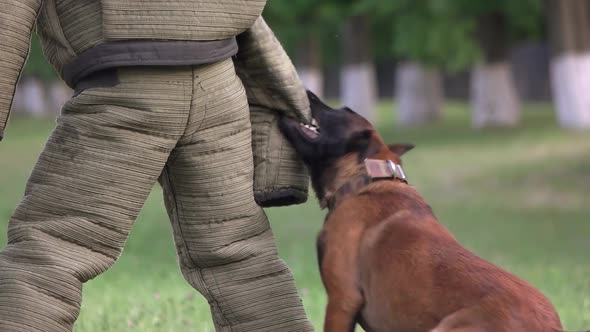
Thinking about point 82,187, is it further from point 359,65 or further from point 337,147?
point 359,65

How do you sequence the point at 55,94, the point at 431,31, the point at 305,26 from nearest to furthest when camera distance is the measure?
the point at 431,31
the point at 305,26
the point at 55,94

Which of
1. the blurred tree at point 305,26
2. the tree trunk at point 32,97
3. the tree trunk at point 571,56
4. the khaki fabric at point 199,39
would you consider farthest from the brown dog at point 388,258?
the tree trunk at point 32,97

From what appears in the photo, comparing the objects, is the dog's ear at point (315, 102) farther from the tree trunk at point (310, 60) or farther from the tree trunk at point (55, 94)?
the tree trunk at point (55, 94)

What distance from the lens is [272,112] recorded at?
4.80 m

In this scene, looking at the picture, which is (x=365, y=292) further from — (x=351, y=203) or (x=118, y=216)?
(x=118, y=216)

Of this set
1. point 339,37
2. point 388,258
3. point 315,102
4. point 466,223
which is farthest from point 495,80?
point 388,258

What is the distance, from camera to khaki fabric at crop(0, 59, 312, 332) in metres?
4.17

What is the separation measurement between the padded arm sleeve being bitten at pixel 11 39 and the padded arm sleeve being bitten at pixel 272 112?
85 cm

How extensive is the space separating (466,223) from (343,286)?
10010 mm

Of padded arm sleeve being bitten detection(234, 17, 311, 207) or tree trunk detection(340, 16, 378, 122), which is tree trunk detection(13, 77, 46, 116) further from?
padded arm sleeve being bitten detection(234, 17, 311, 207)

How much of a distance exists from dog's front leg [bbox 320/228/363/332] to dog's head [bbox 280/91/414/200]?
318mm

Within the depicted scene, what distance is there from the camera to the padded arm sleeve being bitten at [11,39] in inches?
162

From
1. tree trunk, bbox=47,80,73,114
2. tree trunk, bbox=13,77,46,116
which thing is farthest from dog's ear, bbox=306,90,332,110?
tree trunk, bbox=13,77,46,116

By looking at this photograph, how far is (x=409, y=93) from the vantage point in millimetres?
31688
